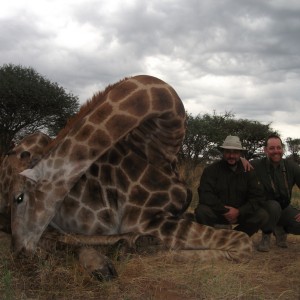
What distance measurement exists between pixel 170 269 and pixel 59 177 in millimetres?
1227

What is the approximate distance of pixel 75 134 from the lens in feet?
14.1

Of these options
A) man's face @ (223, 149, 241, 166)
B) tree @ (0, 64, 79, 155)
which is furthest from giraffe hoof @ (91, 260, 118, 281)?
tree @ (0, 64, 79, 155)

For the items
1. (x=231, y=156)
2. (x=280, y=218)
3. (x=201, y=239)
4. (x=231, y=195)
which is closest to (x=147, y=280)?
(x=201, y=239)

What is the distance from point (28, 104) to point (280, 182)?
14427 mm

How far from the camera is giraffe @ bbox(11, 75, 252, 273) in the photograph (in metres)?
4.19

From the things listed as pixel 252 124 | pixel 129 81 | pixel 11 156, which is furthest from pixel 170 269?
pixel 252 124

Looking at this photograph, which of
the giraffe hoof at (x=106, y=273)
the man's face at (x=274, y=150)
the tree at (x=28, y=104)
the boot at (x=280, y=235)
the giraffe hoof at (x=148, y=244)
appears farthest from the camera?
the tree at (x=28, y=104)

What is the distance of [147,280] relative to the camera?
3945 mm

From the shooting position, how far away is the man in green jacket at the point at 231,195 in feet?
18.3

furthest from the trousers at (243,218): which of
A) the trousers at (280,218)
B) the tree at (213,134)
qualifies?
the tree at (213,134)

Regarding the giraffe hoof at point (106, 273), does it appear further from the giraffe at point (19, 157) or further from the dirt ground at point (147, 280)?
the giraffe at point (19, 157)

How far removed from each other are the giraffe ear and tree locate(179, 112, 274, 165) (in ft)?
38.7

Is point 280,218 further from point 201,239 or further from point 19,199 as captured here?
point 19,199

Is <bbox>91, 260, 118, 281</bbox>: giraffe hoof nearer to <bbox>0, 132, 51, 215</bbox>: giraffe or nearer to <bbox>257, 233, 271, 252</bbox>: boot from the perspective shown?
<bbox>0, 132, 51, 215</bbox>: giraffe
